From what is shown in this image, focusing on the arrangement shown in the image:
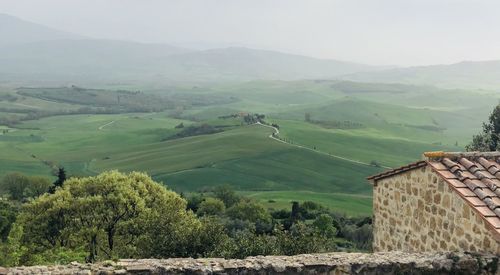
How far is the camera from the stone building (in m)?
8.98

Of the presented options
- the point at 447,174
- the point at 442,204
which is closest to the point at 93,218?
the point at 442,204

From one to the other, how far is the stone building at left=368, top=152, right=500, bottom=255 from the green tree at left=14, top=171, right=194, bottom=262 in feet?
45.5

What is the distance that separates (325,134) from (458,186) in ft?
380

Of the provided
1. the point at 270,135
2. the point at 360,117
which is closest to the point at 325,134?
the point at 270,135

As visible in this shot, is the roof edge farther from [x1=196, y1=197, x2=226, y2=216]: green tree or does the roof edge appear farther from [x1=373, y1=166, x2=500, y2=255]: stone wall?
[x1=196, y1=197, x2=226, y2=216]: green tree

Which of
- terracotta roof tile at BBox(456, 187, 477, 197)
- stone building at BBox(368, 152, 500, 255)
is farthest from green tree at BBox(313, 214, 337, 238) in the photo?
terracotta roof tile at BBox(456, 187, 477, 197)

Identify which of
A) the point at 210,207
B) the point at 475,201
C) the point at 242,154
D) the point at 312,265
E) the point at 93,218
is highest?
the point at 475,201

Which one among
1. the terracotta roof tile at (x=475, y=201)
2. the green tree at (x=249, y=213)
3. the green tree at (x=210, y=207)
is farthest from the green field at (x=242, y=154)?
the terracotta roof tile at (x=475, y=201)

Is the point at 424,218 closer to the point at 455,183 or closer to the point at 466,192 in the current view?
the point at 455,183

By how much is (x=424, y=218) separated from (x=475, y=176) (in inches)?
53.0

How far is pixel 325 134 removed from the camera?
124312 mm

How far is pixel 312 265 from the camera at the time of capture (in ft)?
27.2

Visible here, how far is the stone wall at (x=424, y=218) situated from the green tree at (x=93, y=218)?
44.3 ft

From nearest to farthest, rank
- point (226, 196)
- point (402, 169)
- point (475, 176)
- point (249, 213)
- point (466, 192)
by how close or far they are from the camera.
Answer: point (466, 192)
point (475, 176)
point (402, 169)
point (249, 213)
point (226, 196)
